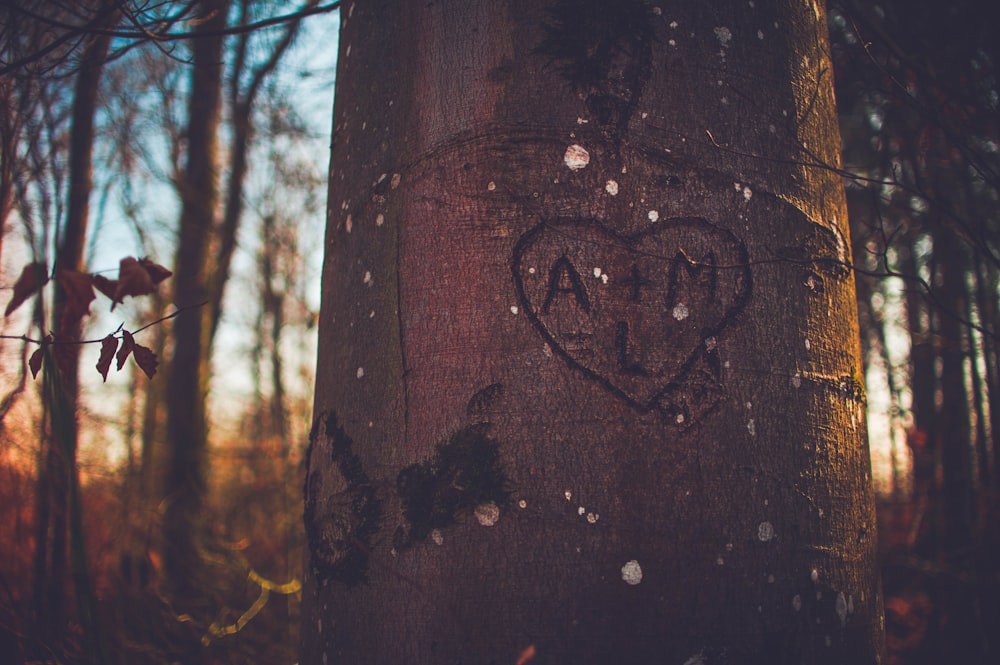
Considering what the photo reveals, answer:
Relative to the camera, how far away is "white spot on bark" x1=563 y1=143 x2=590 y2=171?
1313mm

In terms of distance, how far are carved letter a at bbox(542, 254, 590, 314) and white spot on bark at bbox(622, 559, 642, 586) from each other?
46 cm

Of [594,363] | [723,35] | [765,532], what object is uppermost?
[723,35]

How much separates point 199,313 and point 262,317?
3131 mm

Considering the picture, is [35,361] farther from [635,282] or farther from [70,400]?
[70,400]

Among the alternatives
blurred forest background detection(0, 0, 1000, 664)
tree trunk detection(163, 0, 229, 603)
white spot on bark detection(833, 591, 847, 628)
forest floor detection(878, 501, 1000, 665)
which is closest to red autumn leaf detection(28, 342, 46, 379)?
blurred forest background detection(0, 0, 1000, 664)

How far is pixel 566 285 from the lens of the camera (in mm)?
1272

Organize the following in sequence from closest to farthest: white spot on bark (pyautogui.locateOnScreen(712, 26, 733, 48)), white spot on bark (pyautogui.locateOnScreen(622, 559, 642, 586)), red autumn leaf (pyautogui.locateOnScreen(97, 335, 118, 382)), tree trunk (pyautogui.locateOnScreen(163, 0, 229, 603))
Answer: white spot on bark (pyautogui.locateOnScreen(622, 559, 642, 586)), white spot on bark (pyautogui.locateOnScreen(712, 26, 733, 48)), red autumn leaf (pyautogui.locateOnScreen(97, 335, 118, 382)), tree trunk (pyautogui.locateOnScreen(163, 0, 229, 603))

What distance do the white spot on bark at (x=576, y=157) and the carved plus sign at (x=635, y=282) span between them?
23 cm

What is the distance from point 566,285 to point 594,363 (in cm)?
15

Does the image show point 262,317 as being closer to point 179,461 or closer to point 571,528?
point 179,461

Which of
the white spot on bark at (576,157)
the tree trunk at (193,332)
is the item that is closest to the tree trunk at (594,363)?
the white spot on bark at (576,157)

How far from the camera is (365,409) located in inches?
54.6

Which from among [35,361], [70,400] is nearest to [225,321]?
[70,400]

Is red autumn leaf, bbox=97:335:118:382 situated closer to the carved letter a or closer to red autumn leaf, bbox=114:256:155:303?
red autumn leaf, bbox=114:256:155:303
